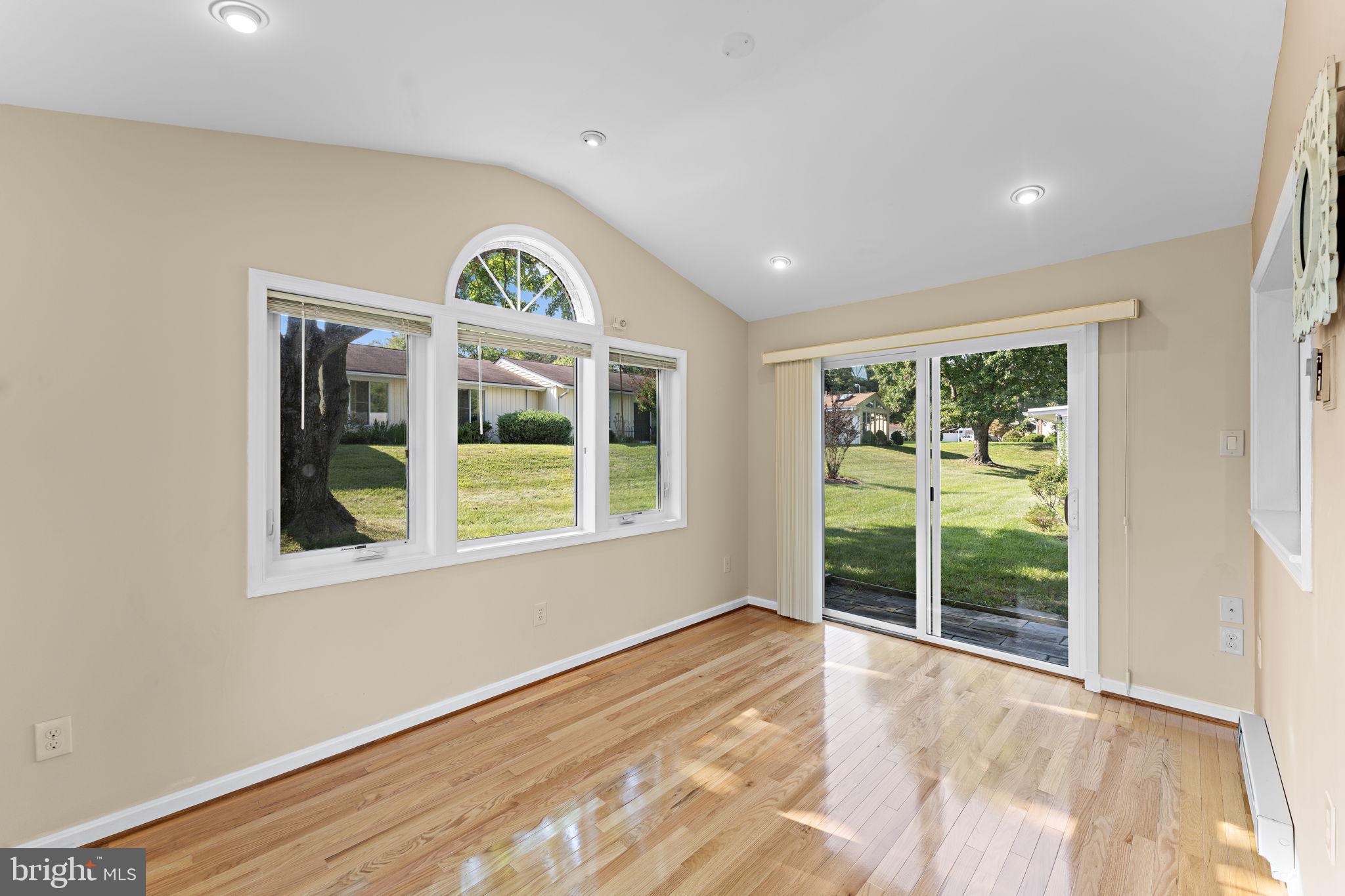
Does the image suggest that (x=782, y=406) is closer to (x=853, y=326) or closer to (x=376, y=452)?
(x=853, y=326)

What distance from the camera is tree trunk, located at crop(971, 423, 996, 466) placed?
3.57 metres

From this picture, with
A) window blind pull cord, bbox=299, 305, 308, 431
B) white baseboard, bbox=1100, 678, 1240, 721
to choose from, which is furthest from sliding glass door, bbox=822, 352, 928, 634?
window blind pull cord, bbox=299, 305, 308, 431

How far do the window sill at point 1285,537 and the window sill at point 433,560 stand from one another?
2904 mm

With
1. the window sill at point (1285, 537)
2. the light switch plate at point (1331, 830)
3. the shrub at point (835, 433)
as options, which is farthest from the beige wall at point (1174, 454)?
the light switch plate at point (1331, 830)

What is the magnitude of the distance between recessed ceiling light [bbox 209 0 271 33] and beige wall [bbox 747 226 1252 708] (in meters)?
3.63

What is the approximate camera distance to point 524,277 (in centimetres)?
333

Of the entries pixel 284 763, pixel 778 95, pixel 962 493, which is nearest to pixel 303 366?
pixel 284 763

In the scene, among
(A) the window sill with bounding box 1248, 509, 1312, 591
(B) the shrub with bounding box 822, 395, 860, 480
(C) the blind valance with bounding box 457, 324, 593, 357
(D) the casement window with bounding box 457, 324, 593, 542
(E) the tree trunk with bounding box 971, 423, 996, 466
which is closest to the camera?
(A) the window sill with bounding box 1248, 509, 1312, 591

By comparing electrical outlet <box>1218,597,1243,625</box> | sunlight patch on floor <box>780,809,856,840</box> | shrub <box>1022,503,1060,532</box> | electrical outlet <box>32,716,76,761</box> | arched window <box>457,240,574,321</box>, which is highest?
arched window <box>457,240,574,321</box>

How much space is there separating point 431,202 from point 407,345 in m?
0.70

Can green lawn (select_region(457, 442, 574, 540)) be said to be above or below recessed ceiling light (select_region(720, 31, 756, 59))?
below

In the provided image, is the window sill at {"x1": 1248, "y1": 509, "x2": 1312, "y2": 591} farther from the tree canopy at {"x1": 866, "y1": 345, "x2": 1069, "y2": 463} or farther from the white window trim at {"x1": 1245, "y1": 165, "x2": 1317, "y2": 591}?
the tree canopy at {"x1": 866, "y1": 345, "x2": 1069, "y2": 463}

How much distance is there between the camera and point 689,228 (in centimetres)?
354

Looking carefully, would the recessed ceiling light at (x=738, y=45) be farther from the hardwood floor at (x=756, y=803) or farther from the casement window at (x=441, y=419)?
the hardwood floor at (x=756, y=803)
